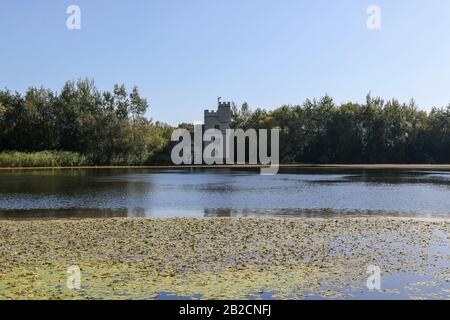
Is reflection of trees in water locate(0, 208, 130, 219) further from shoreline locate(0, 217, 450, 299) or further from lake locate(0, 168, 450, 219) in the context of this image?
shoreline locate(0, 217, 450, 299)

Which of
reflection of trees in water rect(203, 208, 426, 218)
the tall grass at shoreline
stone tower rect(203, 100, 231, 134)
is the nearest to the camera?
reflection of trees in water rect(203, 208, 426, 218)

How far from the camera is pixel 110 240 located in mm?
14078

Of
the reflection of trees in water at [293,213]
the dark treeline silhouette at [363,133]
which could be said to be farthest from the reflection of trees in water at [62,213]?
the dark treeline silhouette at [363,133]

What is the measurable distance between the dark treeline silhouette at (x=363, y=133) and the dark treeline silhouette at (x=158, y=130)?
17 centimetres

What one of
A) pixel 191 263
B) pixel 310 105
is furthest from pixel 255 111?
pixel 191 263

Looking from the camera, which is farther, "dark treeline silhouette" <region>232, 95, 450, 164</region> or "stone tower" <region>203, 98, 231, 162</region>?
"stone tower" <region>203, 98, 231, 162</region>

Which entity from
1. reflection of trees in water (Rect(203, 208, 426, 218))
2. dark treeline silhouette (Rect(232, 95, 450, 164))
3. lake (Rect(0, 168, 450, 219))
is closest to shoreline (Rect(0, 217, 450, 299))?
reflection of trees in water (Rect(203, 208, 426, 218))

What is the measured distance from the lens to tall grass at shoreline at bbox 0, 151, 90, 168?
232 ft

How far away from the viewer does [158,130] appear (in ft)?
305

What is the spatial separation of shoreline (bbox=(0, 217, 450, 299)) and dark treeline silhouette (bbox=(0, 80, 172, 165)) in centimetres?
6511

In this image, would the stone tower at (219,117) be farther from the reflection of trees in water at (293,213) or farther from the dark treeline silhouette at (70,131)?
the reflection of trees in water at (293,213)

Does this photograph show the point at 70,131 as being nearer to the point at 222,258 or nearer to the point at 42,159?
the point at 42,159
